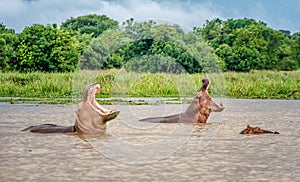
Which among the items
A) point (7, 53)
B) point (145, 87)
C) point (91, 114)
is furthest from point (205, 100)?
point (7, 53)

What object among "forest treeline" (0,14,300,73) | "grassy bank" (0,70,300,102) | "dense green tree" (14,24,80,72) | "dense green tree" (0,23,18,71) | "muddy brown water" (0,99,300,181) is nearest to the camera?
"muddy brown water" (0,99,300,181)

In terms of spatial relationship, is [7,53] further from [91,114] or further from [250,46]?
[91,114]

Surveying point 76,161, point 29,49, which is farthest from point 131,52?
point 29,49

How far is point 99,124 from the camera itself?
8102mm

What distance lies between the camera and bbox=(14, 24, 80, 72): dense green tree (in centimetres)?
3316

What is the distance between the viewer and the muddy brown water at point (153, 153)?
5488 mm

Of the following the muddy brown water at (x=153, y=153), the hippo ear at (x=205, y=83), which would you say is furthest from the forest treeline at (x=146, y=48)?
the muddy brown water at (x=153, y=153)

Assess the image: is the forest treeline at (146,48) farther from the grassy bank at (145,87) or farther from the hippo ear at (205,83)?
the grassy bank at (145,87)

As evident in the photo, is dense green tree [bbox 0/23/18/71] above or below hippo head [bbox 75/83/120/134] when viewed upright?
above

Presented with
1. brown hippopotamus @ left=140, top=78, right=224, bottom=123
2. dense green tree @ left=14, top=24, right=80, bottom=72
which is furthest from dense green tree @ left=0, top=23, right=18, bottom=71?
brown hippopotamus @ left=140, top=78, right=224, bottom=123

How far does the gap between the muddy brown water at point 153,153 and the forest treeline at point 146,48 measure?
128 cm

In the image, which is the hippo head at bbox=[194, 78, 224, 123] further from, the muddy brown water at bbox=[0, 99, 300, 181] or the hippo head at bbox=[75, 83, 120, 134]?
the hippo head at bbox=[75, 83, 120, 134]

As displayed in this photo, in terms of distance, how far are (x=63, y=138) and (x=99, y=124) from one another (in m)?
0.53

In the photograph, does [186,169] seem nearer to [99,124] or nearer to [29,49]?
[99,124]
